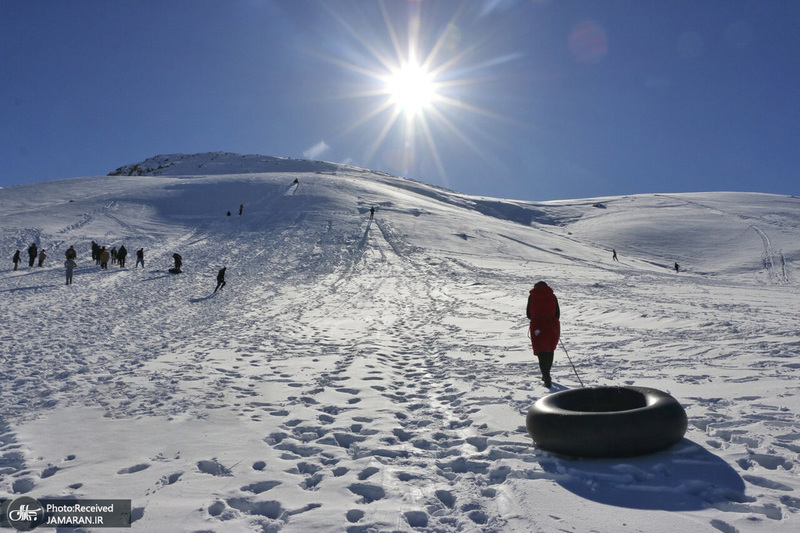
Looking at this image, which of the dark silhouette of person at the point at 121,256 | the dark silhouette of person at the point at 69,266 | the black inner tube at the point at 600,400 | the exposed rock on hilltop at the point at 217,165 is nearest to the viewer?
the black inner tube at the point at 600,400

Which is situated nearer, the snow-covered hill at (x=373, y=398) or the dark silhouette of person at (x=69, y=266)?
the snow-covered hill at (x=373, y=398)

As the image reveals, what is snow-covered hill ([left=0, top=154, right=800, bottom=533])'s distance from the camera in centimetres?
401

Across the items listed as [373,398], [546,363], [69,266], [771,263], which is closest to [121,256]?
[69,266]

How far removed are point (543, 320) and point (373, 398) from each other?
10.4 feet

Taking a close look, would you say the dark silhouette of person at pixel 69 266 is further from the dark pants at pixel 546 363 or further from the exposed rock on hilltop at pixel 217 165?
the exposed rock on hilltop at pixel 217 165

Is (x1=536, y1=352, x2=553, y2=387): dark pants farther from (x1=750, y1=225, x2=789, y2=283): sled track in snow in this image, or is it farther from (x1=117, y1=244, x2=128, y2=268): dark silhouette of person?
(x1=750, y1=225, x2=789, y2=283): sled track in snow

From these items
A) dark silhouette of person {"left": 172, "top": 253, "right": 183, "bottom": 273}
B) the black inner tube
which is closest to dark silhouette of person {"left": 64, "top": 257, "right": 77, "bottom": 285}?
dark silhouette of person {"left": 172, "top": 253, "right": 183, "bottom": 273}

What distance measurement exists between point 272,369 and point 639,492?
670cm

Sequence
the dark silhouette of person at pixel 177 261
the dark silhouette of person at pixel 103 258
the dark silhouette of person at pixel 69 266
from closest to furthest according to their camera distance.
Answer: the dark silhouette of person at pixel 69 266 < the dark silhouette of person at pixel 177 261 < the dark silhouette of person at pixel 103 258

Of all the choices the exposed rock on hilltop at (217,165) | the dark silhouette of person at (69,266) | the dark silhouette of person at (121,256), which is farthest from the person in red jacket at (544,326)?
the exposed rock on hilltop at (217,165)

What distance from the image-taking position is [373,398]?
720 cm

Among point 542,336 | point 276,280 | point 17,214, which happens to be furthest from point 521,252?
point 17,214

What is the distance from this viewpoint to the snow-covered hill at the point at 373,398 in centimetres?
401

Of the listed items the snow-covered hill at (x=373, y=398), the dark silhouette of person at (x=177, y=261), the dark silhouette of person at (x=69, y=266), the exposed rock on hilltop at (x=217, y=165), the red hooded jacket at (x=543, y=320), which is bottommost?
the snow-covered hill at (x=373, y=398)
